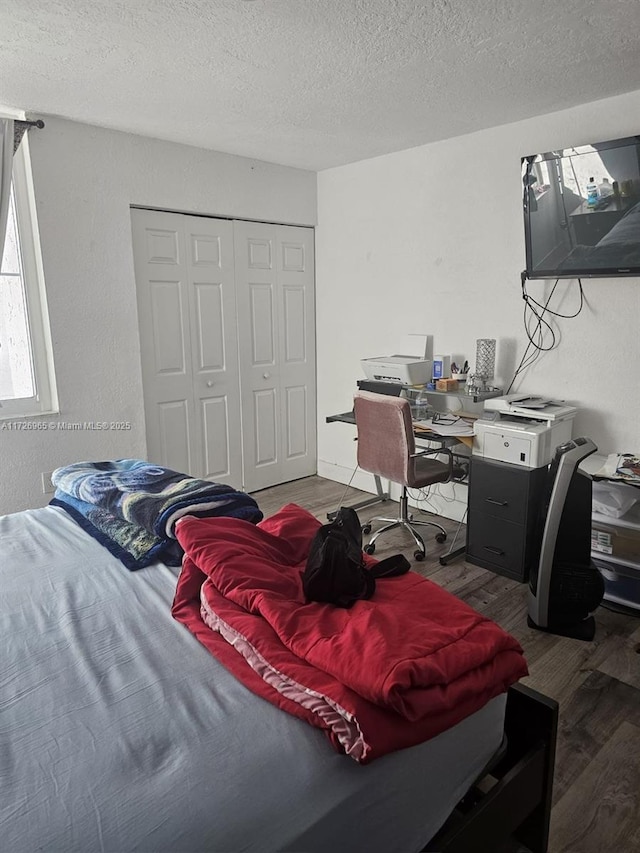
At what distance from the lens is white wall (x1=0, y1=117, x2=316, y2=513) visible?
3266mm

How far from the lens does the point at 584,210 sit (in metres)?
2.87

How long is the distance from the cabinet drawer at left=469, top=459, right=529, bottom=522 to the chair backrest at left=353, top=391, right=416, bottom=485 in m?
0.36

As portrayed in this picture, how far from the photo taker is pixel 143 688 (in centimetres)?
126

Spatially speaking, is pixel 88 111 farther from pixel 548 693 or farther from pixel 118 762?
pixel 548 693

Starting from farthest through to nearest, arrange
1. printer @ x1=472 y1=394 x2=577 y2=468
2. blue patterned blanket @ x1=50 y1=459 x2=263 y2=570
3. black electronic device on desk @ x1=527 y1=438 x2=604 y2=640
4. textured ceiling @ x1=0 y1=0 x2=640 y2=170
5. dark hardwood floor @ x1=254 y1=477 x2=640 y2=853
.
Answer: printer @ x1=472 y1=394 x2=577 y2=468, black electronic device on desk @ x1=527 y1=438 x2=604 y2=640, textured ceiling @ x1=0 y1=0 x2=640 y2=170, blue patterned blanket @ x1=50 y1=459 x2=263 y2=570, dark hardwood floor @ x1=254 y1=477 x2=640 y2=853

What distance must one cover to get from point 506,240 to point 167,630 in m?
2.92

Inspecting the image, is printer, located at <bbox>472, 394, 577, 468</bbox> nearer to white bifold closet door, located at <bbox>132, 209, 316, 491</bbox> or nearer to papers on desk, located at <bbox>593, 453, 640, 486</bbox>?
papers on desk, located at <bbox>593, 453, 640, 486</bbox>

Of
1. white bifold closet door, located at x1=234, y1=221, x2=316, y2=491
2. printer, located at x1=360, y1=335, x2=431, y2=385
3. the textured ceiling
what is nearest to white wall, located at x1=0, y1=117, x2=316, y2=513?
the textured ceiling

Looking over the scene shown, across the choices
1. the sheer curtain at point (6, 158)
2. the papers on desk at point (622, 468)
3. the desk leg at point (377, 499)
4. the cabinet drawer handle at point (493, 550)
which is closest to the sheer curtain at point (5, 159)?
the sheer curtain at point (6, 158)

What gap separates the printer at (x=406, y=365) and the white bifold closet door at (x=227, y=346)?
34.5 inches

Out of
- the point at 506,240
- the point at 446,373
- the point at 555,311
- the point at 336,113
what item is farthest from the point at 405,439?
the point at 336,113

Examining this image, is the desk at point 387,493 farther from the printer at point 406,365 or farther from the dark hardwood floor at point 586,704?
the printer at point 406,365

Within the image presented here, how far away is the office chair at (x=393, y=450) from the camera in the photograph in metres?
3.16

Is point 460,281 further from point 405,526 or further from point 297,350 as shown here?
point 405,526
